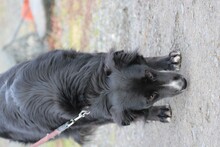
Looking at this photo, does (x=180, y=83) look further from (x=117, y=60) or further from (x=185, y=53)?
(x=117, y=60)

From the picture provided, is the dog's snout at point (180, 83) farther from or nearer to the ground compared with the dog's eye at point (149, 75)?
nearer to the ground

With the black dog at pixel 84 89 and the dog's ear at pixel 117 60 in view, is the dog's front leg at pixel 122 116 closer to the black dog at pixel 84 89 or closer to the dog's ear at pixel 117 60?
the black dog at pixel 84 89

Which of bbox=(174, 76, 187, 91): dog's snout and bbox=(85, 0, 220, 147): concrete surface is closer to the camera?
bbox=(85, 0, 220, 147): concrete surface

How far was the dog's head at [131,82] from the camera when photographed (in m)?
4.38

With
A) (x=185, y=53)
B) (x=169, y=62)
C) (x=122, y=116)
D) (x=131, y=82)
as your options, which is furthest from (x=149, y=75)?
(x=185, y=53)

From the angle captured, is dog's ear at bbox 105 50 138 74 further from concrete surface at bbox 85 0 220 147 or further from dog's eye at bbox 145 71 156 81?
concrete surface at bbox 85 0 220 147

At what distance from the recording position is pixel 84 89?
449cm

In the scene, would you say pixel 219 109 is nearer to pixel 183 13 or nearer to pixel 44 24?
pixel 183 13

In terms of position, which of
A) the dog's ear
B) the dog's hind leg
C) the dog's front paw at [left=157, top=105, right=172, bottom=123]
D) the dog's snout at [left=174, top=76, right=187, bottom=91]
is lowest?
the dog's front paw at [left=157, top=105, right=172, bottom=123]

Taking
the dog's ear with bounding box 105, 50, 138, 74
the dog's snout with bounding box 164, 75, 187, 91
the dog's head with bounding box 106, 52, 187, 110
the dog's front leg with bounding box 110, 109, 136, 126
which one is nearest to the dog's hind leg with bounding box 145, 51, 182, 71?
the dog's snout with bounding box 164, 75, 187, 91

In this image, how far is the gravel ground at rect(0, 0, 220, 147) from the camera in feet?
15.3

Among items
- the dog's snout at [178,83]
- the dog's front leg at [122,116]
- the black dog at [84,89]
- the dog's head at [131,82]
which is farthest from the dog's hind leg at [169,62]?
the dog's front leg at [122,116]

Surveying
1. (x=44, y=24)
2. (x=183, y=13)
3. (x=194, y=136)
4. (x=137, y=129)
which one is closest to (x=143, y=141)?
(x=137, y=129)

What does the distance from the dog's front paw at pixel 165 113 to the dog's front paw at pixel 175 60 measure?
57cm
